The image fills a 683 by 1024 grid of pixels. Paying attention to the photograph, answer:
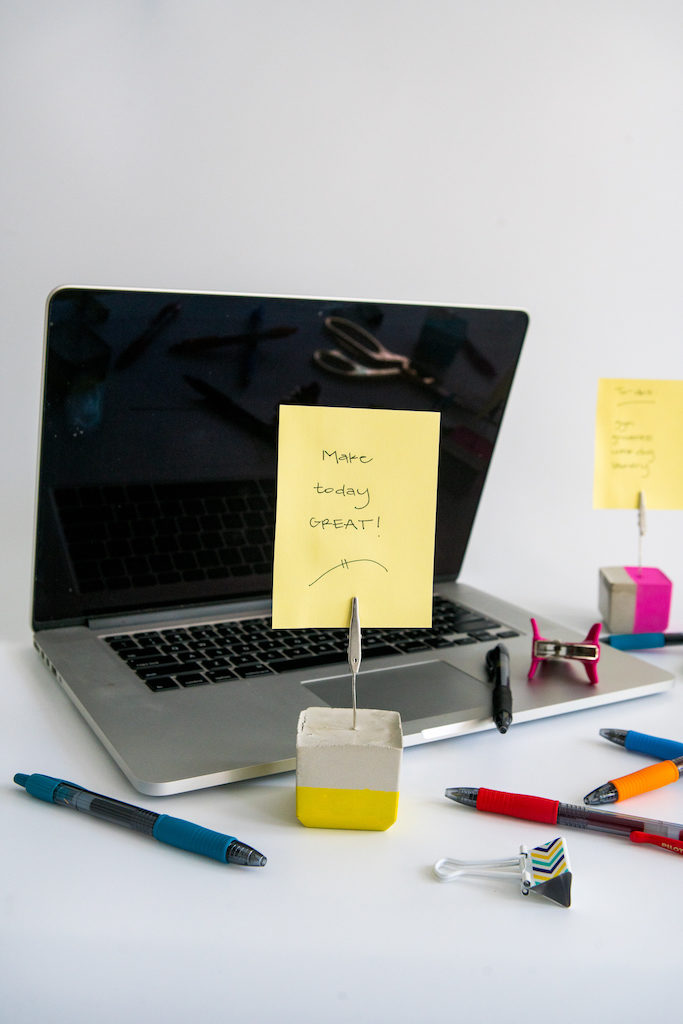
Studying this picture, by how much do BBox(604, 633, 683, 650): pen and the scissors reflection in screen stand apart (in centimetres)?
37

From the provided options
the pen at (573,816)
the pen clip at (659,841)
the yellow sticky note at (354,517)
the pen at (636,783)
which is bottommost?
the pen clip at (659,841)

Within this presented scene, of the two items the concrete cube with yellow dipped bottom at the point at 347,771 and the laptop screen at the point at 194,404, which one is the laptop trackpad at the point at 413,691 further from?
the laptop screen at the point at 194,404

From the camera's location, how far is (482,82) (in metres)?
1.64

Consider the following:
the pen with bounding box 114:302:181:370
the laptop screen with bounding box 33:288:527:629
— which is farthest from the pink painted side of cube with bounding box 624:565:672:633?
the pen with bounding box 114:302:181:370

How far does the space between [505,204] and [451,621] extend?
0.85 meters

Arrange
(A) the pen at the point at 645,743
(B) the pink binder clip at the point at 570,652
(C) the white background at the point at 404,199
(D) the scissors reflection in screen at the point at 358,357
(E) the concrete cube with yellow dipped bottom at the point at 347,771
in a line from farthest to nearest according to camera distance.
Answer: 1. (C) the white background at the point at 404,199
2. (D) the scissors reflection in screen at the point at 358,357
3. (B) the pink binder clip at the point at 570,652
4. (A) the pen at the point at 645,743
5. (E) the concrete cube with yellow dipped bottom at the point at 347,771

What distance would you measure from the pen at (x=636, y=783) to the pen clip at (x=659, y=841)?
0.15 ft

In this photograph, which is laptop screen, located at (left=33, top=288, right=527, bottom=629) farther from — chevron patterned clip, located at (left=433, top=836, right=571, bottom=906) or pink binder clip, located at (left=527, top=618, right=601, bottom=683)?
chevron patterned clip, located at (left=433, top=836, right=571, bottom=906)

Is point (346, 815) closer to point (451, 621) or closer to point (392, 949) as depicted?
point (392, 949)

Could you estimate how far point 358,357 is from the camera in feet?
3.65

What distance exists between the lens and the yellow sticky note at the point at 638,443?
1.13 metres

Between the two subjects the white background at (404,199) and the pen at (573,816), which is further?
the white background at (404,199)

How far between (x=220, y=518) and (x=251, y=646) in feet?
0.53

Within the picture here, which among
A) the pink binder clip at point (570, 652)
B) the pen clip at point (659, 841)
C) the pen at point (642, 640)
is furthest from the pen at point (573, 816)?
the pen at point (642, 640)
